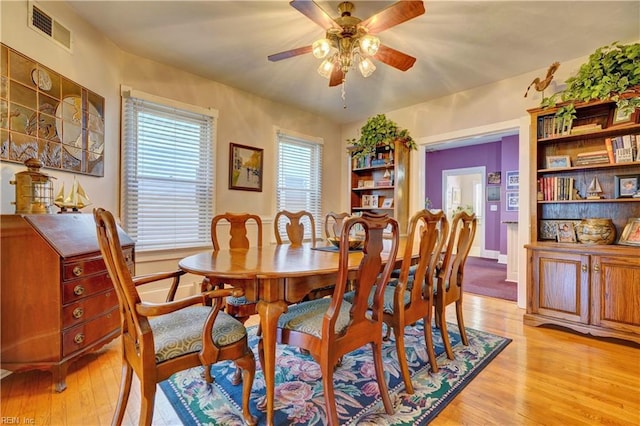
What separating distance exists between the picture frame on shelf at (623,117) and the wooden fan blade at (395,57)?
72.3 inches

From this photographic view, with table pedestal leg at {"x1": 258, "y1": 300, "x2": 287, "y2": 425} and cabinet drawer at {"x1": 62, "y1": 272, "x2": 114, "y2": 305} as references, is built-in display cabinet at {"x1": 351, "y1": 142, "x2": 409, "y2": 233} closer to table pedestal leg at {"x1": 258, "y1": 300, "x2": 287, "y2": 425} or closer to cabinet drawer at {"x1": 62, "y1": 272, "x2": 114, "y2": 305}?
table pedestal leg at {"x1": 258, "y1": 300, "x2": 287, "y2": 425}

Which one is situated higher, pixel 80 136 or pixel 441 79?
pixel 441 79

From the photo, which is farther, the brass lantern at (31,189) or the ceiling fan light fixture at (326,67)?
the ceiling fan light fixture at (326,67)

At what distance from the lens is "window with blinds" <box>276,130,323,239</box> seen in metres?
4.52

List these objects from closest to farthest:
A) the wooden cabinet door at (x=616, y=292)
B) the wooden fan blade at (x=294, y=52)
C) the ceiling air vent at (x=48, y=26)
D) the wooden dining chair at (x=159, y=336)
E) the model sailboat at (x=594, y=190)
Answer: the wooden dining chair at (x=159, y=336) < the ceiling air vent at (x=48, y=26) < the wooden fan blade at (x=294, y=52) < the wooden cabinet door at (x=616, y=292) < the model sailboat at (x=594, y=190)

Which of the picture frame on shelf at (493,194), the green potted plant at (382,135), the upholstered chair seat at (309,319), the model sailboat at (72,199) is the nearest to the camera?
the upholstered chair seat at (309,319)

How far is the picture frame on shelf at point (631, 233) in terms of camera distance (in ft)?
8.45

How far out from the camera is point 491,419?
1.56 metres

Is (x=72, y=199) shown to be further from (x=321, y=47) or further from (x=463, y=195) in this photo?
(x=463, y=195)

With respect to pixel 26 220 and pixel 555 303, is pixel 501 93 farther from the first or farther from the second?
pixel 26 220

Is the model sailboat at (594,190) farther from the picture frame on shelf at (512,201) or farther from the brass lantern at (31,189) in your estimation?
the brass lantern at (31,189)

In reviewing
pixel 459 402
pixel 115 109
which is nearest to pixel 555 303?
pixel 459 402

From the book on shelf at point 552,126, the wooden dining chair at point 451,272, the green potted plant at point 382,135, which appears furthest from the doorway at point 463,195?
the wooden dining chair at point 451,272

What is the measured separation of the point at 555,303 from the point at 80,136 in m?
4.36
